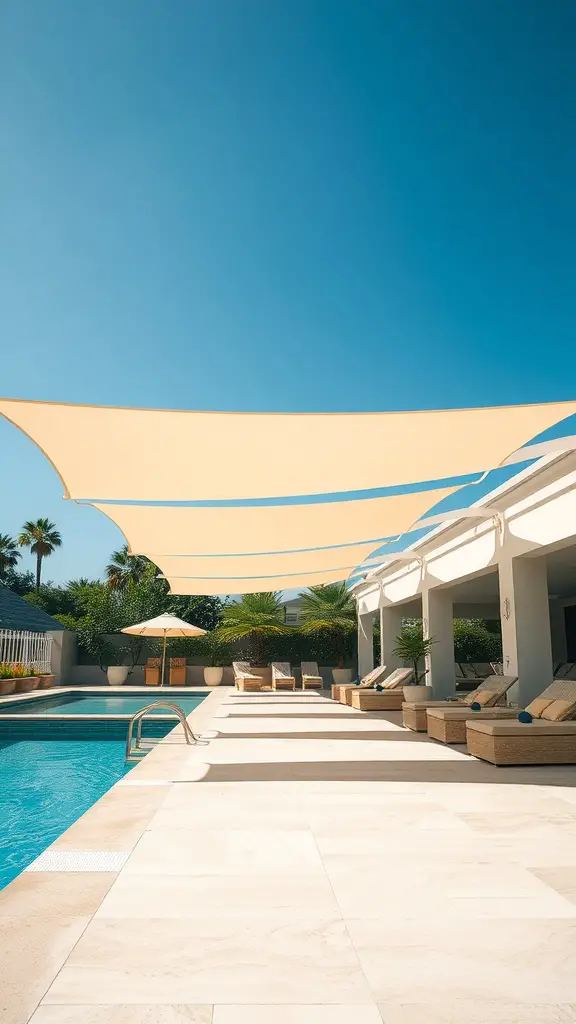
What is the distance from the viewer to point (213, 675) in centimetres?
2414

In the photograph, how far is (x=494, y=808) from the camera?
5363 millimetres

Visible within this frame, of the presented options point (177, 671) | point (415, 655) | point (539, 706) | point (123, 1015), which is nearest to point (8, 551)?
Result: point (177, 671)

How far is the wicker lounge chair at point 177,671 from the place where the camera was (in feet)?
78.0

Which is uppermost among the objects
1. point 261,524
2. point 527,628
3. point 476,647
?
point 261,524

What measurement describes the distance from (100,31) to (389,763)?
966cm

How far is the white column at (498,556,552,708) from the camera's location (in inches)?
409

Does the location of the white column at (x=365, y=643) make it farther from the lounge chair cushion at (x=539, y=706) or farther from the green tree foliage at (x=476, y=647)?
the lounge chair cushion at (x=539, y=706)

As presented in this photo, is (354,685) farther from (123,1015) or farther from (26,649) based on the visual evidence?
(123,1015)

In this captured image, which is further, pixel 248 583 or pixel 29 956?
pixel 248 583

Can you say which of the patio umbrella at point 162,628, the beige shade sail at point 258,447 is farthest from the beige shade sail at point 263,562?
the patio umbrella at point 162,628

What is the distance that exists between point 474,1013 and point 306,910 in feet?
3.61

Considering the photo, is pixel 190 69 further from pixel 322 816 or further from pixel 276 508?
pixel 322 816

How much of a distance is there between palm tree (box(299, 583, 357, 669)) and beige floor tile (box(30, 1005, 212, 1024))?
21.5 m

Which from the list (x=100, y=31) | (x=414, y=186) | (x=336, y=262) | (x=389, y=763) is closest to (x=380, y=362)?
(x=336, y=262)
